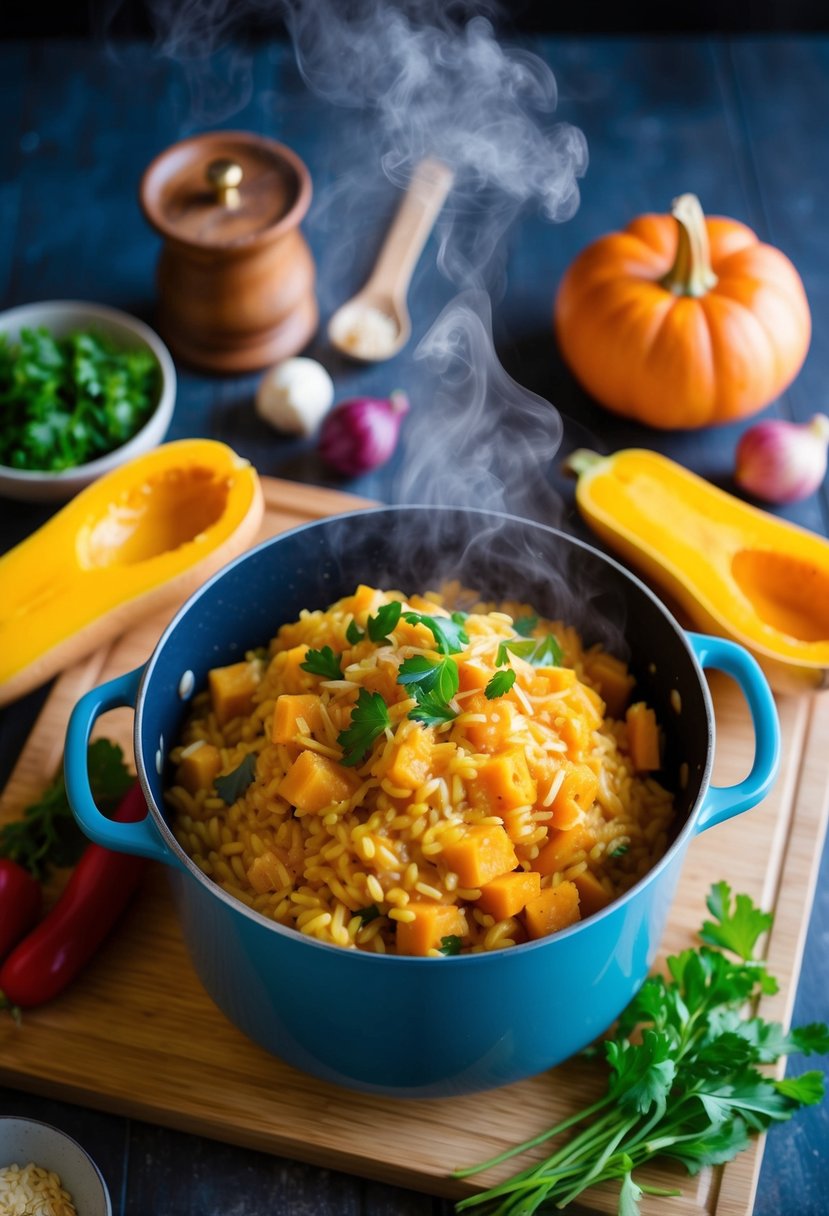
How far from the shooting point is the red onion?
335 centimetres

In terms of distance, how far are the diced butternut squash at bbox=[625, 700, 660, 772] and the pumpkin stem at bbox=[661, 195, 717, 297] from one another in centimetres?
154

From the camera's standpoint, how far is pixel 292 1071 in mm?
2273

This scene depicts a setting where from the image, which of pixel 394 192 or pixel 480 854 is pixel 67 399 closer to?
pixel 394 192

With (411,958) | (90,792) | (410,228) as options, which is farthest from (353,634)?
(410,228)

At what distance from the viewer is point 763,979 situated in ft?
7.62

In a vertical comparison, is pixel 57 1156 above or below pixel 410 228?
below

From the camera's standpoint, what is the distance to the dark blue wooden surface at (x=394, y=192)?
3.54 metres

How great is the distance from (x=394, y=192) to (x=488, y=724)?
2.54 m

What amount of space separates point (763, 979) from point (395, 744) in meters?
0.90

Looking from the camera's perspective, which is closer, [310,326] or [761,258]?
[761,258]

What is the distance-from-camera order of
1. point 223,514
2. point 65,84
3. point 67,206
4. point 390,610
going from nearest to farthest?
point 390,610, point 223,514, point 67,206, point 65,84

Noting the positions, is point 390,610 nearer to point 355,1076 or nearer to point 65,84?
point 355,1076

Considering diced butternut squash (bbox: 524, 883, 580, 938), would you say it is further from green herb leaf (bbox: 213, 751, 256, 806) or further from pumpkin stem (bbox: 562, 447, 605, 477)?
pumpkin stem (bbox: 562, 447, 605, 477)

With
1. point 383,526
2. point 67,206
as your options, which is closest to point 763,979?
point 383,526
